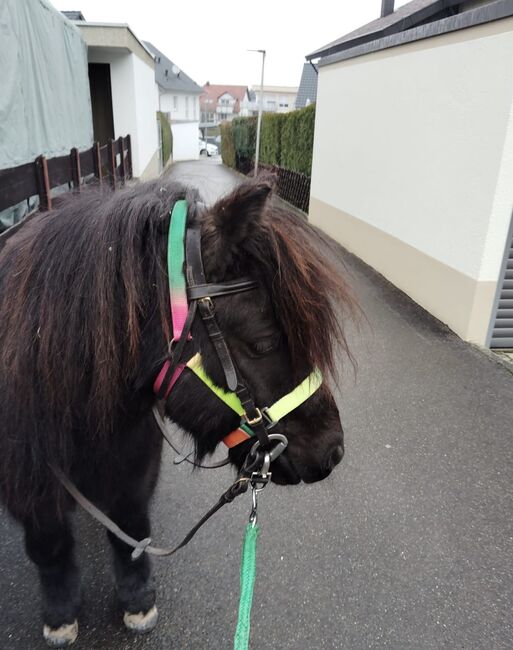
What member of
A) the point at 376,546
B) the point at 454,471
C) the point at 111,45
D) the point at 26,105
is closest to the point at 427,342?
the point at 454,471

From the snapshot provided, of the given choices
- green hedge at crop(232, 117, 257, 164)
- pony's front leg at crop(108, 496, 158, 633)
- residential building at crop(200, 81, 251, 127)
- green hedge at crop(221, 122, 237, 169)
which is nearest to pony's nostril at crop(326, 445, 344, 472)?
pony's front leg at crop(108, 496, 158, 633)

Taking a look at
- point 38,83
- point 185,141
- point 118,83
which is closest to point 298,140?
point 118,83

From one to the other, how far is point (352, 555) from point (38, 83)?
6101 millimetres

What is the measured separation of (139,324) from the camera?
1196mm

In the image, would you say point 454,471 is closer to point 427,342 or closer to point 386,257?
point 427,342

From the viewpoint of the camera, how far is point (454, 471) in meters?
2.98

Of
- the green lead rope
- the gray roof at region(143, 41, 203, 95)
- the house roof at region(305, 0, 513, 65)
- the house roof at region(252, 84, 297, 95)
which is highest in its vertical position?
the house roof at region(252, 84, 297, 95)

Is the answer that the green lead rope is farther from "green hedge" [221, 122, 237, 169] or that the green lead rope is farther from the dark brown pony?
"green hedge" [221, 122, 237, 169]

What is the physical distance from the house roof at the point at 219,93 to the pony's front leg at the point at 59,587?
325ft

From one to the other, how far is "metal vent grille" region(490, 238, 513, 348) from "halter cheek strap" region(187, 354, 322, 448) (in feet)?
13.1

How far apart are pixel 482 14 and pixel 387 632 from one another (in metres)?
5.21

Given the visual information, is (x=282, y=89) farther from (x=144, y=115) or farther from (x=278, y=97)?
(x=144, y=115)

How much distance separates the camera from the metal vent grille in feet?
14.9

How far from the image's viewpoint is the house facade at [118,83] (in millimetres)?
9883
